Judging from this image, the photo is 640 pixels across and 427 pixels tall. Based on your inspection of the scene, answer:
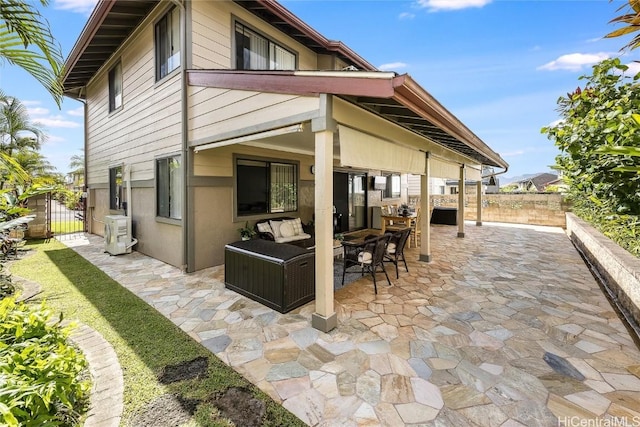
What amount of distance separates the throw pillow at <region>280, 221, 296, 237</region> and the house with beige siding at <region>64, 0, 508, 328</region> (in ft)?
1.93

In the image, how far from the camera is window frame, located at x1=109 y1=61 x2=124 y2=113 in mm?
8562

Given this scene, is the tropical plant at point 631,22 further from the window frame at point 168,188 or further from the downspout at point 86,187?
the downspout at point 86,187

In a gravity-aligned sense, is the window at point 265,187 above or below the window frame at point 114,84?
below

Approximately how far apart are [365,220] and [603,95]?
795 cm

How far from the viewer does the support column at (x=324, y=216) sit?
10.6ft

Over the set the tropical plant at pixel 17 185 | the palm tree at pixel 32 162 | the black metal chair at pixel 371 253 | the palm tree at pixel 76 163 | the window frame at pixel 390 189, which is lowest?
the black metal chair at pixel 371 253

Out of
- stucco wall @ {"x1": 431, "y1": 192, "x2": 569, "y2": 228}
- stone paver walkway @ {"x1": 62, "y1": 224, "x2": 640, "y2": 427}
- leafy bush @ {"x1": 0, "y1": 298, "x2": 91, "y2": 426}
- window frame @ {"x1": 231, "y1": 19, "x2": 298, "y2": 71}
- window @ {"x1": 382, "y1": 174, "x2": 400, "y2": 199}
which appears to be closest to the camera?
leafy bush @ {"x1": 0, "y1": 298, "x2": 91, "y2": 426}

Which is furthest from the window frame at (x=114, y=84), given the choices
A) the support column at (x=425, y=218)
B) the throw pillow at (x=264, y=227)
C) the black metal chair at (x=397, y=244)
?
the support column at (x=425, y=218)

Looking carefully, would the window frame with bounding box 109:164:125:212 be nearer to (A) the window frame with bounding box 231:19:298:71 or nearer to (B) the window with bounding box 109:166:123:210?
(B) the window with bounding box 109:166:123:210

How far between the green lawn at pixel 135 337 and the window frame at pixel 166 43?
464 centimetres

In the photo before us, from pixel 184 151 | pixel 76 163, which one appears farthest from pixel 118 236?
pixel 76 163

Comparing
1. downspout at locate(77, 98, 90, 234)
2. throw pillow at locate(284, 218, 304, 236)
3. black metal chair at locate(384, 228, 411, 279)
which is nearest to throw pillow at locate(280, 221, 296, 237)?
throw pillow at locate(284, 218, 304, 236)

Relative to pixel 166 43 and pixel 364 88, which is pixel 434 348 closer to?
pixel 364 88

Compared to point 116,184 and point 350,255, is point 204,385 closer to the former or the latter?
point 350,255
